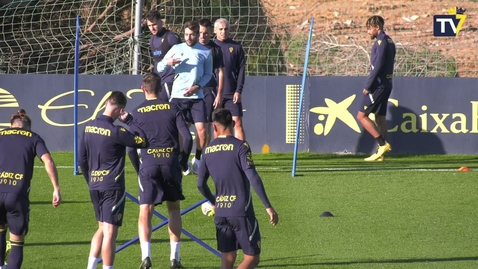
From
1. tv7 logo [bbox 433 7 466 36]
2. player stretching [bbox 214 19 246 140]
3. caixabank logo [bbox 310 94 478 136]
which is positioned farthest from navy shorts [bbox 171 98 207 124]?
tv7 logo [bbox 433 7 466 36]

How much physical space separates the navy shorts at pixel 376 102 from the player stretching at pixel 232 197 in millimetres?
8211

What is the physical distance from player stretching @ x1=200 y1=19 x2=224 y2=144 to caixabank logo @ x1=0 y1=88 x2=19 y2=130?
487 cm

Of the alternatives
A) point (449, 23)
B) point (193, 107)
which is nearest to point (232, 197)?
point (193, 107)

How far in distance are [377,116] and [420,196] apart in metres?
3.18

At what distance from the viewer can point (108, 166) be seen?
859 centimetres

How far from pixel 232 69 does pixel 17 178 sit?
6193 millimetres

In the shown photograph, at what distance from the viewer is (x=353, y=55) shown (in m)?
19.8

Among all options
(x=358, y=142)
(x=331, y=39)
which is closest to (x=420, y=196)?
(x=358, y=142)

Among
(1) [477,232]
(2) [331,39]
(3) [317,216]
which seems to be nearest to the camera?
(1) [477,232]

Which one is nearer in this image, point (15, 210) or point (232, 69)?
point (15, 210)

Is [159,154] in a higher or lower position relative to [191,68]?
lower

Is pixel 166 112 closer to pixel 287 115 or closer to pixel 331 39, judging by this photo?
pixel 287 115

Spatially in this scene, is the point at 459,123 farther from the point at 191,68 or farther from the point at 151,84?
the point at 151,84

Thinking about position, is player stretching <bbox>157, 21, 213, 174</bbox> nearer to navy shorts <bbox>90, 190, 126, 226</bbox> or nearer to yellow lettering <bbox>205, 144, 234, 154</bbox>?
navy shorts <bbox>90, 190, 126, 226</bbox>
